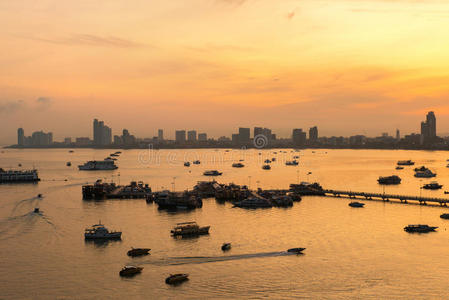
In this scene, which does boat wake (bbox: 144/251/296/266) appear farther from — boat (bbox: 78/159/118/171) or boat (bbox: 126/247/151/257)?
boat (bbox: 78/159/118/171)

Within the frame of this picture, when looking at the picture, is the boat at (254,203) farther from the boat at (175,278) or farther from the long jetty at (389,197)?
the boat at (175,278)

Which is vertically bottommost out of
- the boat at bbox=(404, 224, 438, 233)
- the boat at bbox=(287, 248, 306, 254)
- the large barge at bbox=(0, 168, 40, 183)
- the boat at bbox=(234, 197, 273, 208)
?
the boat at bbox=(287, 248, 306, 254)

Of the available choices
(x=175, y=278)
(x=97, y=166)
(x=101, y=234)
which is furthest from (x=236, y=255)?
(x=97, y=166)

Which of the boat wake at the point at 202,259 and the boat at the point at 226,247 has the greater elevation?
the boat at the point at 226,247

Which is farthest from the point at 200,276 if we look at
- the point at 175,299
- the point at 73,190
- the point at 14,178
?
Answer: the point at 14,178

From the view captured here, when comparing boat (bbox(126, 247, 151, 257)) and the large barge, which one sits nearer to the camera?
boat (bbox(126, 247, 151, 257))

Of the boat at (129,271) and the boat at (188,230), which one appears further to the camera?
the boat at (188,230)

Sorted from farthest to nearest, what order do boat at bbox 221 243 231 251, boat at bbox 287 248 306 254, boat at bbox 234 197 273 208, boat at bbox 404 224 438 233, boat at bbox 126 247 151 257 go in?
boat at bbox 234 197 273 208 → boat at bbox 404 224 438 233 → boat at bbox 221 243 231 251 → boat at bbox 287 248 306 254 → boat at bbox 126 247 151 257

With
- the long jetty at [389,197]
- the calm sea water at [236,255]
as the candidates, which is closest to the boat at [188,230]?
the calm sea water at [236,255]

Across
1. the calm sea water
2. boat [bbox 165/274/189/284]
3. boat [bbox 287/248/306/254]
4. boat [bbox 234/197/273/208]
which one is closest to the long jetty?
the calm sea water

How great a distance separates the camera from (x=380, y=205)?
160 feet

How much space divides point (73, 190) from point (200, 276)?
150ft

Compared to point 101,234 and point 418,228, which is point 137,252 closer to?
point 101,234

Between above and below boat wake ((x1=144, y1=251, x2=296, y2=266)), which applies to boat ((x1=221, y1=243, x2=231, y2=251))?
above
